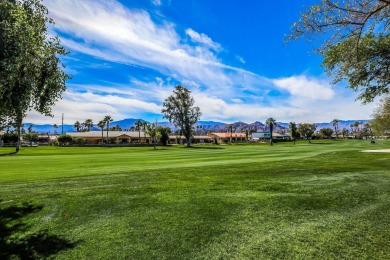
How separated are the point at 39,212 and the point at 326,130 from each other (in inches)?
8004

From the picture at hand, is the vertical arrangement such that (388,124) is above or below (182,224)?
above

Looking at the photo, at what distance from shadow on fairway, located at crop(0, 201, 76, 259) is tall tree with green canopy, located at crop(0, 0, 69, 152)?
127 inches

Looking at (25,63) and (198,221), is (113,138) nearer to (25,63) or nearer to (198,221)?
(25,63)

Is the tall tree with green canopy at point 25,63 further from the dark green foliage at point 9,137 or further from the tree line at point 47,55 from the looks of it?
the dark green foliage at point 9,137

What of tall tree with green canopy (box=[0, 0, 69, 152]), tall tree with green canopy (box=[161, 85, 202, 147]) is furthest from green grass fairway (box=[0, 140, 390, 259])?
tall tree with green canopy (box=[161, 85, 202, 147])

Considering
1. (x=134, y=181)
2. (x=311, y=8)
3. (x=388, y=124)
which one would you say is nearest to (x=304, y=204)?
(x=311, y=8)

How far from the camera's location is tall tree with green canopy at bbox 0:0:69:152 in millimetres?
6266

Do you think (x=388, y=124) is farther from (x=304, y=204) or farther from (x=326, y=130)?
(x=326, y=130)

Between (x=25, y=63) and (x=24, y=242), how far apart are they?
4.82 metres

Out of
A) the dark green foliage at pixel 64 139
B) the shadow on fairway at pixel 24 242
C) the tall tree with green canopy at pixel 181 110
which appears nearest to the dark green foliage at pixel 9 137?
the dark green foliage at pixel 64 139

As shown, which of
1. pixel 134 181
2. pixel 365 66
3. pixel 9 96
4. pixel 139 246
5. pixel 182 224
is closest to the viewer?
pixel 139 246

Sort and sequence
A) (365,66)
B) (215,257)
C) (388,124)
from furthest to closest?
(388,124), (365,66), (215,257)

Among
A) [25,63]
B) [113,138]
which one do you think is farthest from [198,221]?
[113,138]

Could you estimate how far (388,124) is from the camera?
51406 millimetres
